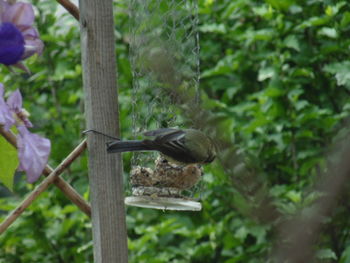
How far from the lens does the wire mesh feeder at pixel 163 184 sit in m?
1.12

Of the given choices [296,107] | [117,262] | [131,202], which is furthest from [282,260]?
[296,107]

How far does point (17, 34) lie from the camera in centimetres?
54

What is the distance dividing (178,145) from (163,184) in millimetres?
126

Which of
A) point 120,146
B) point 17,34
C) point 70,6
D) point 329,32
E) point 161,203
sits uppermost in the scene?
point 329,32

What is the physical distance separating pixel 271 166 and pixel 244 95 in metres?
0.32

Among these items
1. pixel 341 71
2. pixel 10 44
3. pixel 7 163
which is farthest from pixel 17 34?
pixel 341 71

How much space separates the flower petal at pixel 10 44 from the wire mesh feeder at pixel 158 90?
513 millimetres

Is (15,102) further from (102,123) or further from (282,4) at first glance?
(282,4)

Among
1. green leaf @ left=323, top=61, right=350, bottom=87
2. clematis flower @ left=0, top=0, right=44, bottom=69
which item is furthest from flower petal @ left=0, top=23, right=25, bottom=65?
green leaf @ left=323, top=61, right=350, bottom=87

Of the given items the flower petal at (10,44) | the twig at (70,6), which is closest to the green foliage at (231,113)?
the twig at (70,6)

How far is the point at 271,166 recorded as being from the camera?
2.30 metres

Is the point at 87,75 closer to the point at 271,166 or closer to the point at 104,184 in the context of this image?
the point at 104,184

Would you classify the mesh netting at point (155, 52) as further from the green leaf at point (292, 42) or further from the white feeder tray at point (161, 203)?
the green leaf at point (292, 42)

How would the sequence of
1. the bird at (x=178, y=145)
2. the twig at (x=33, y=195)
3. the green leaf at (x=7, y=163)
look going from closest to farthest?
1. the green leaf at (x=7, y=163)
2. the twig at (x=33, y=195)
3. the bird at (x=178, y=145)
